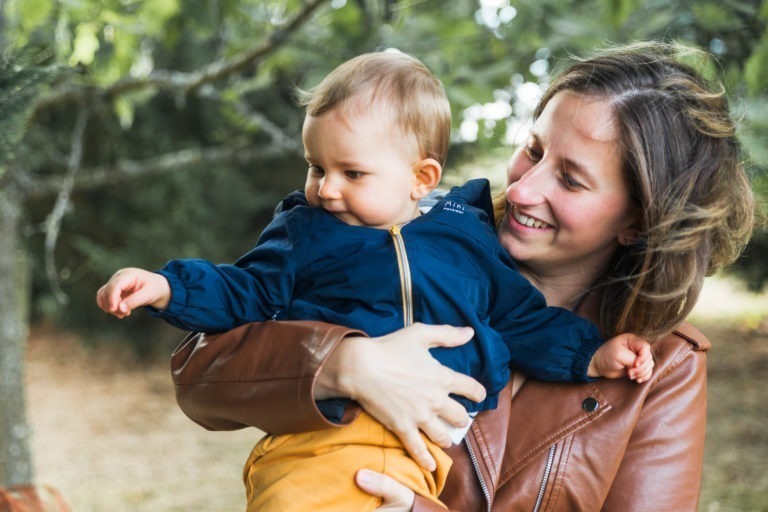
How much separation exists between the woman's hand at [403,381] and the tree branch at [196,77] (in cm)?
178

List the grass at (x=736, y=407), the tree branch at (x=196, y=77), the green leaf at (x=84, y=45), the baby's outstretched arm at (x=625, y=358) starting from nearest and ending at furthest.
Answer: the baby's outstretched arm at (x=625, y=358) → the green leaf at (x=84, y=45) → the tree branch at (x=196, y=77) → the grass at (x=736, y=407)

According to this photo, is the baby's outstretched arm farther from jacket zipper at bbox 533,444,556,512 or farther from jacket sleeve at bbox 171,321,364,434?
jacket sleeve at bbox 171,321,364,434

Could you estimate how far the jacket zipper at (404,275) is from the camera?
1.79m

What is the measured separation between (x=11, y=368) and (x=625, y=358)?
2.91 metres

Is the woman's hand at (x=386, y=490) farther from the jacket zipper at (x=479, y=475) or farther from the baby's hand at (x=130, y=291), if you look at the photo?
the baby's hand at (x=130, y=291)

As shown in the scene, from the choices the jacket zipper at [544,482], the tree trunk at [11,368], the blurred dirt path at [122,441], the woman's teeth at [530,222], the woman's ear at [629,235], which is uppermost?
the woman's teeth at [530,222]

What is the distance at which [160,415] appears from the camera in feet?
23.3

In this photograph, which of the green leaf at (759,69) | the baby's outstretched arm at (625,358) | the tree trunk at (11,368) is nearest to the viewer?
the baby's outstretched arm at (625,358)

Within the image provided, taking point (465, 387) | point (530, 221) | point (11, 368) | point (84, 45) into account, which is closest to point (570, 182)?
point (530, 221)

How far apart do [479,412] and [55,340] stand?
771cm

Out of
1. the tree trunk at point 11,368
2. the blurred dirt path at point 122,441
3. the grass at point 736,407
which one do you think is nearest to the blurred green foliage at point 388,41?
the tree trunk at point 11,368

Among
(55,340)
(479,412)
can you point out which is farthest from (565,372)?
(55,340)

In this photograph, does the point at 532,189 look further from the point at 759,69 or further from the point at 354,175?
the point at 759,69

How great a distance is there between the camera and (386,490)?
5.65 ft
